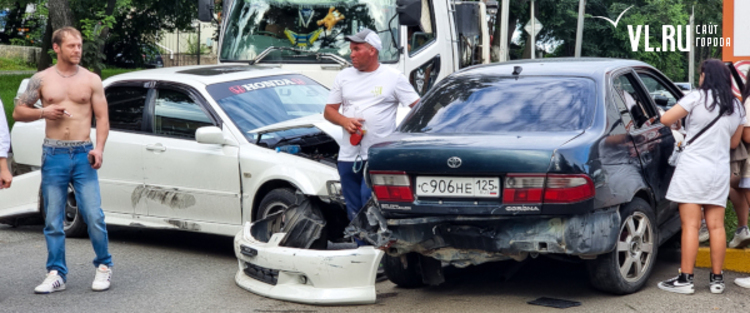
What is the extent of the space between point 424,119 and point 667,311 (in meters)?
1.95

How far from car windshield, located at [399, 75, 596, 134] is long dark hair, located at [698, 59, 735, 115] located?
0.72m

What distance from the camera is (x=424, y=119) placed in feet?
20.8

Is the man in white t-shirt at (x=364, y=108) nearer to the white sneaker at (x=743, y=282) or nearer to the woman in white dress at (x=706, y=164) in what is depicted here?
the woman in white dress at (x=706, y=164)

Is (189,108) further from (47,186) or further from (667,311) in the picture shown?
(667,311)

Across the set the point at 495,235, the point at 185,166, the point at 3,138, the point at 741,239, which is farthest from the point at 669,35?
the point at 3,138

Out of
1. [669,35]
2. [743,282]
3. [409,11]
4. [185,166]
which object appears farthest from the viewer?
[669,35]

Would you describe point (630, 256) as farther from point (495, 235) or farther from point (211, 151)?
point (211, 151)

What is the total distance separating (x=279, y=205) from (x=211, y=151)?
0.78 m

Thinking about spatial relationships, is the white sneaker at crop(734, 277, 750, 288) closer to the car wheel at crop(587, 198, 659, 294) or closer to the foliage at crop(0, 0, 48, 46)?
the car wheel at crop(587, 198, 659, 294)

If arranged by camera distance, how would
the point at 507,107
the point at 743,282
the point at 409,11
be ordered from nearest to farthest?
the point at 507,107 < the point at 743,282 < the point at 409,11

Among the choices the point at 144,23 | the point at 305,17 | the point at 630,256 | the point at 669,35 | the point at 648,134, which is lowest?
the point at 630,256

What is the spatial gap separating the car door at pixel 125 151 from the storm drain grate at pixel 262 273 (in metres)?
1.78

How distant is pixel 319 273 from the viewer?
19.7 ft

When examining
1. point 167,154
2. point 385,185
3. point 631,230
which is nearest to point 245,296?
point 385,185
